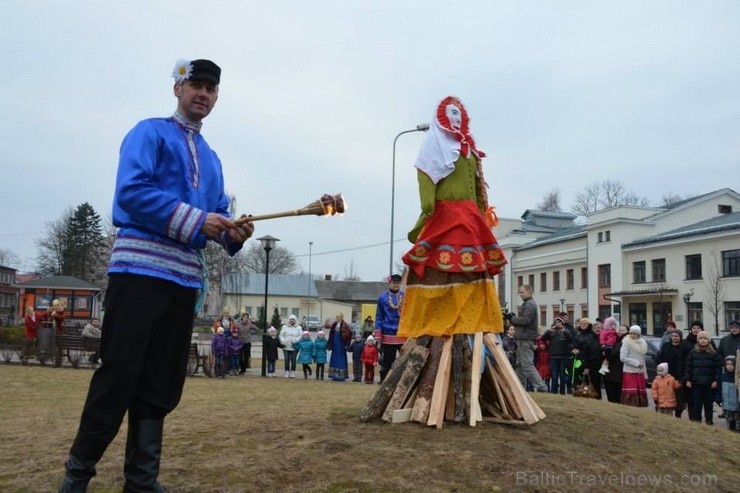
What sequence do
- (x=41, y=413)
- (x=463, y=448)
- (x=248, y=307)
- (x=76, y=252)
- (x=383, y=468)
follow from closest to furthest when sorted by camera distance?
(x=383, y=468) → (x=463, y=448) → (x=41, y=413) → (x=76, y=252) → (x=248, y=307)

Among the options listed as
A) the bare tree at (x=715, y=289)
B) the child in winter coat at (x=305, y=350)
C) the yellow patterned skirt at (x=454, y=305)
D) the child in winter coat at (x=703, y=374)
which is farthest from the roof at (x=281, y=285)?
the yellow patterned skirt at (x=454, y=305)

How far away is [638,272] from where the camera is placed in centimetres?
4731

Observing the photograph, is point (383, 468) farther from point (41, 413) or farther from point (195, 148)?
point (41, 413)

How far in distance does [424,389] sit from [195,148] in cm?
311

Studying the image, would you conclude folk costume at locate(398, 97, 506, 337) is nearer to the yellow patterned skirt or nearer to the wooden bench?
the yellow patterned skirt

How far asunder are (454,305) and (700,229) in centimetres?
4042

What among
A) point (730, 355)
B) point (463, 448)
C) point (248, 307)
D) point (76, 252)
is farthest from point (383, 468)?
point (248, 307)

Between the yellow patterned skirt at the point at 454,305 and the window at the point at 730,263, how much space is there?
125 feet

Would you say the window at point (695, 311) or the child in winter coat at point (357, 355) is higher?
the window at point (695, 311)

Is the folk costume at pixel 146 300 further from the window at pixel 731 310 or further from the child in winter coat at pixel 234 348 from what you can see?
the window at pixel 731 310

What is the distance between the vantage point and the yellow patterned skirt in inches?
245

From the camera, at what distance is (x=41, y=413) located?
295 inches

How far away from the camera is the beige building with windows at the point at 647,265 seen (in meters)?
40.0

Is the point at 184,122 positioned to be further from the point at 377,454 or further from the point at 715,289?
the point at 715,289
